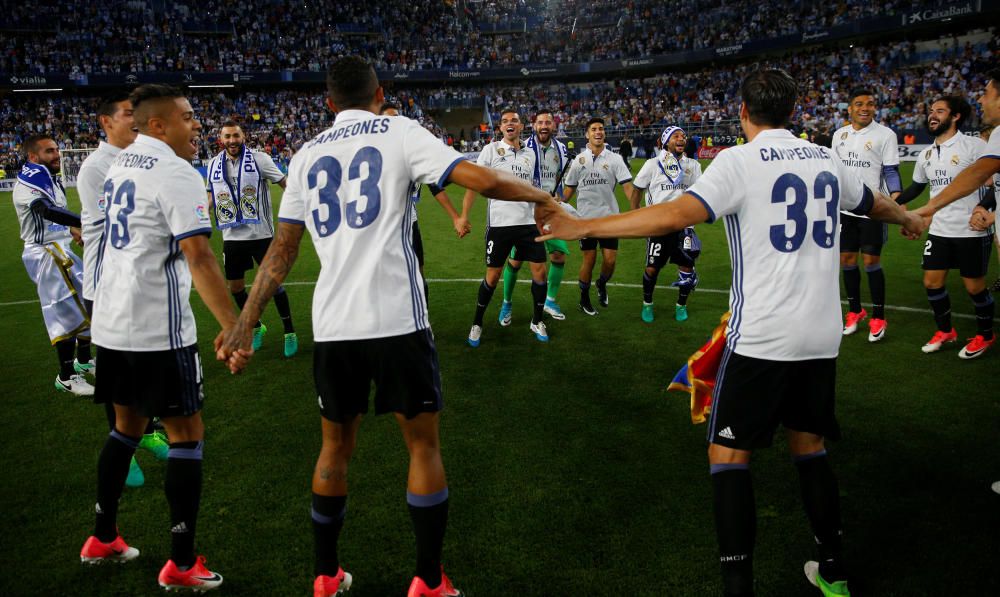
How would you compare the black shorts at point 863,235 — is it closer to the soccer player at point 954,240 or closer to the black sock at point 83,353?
the soccer player at point 954,240

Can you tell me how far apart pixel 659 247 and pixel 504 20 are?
58.9 meters

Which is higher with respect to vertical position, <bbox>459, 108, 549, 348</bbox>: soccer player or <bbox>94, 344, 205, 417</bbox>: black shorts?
<bbox>459, 108, 549, 348</bbox>: soccer player

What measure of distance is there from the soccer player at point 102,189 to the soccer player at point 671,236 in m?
5.82

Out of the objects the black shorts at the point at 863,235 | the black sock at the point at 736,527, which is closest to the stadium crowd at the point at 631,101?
the black shorts at the point at 863,235

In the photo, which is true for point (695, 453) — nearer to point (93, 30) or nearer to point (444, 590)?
point (444, 590)

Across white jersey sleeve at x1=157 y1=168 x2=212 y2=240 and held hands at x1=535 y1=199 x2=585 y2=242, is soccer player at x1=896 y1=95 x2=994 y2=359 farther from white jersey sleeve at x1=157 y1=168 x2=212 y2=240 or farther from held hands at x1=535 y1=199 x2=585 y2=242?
white jersey sleeve at x1=157 y1=168 x2=212 y2=240

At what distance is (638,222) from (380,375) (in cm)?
138

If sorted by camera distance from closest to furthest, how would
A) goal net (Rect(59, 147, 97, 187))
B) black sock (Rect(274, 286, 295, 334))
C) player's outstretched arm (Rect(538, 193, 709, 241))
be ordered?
1. player's outstretched arm (Rect(538, 193, 709, 241))
2. black sock (Rect(274, 286, 295, 334))
3. goal net (Rect(59, 147, 97, 187))

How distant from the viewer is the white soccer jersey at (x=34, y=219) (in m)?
6.00

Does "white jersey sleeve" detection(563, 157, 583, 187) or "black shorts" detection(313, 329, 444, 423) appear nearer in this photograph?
"black shorts" detection(313, 329, 444, 423)

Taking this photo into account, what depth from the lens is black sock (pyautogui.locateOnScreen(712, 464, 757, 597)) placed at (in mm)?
2963

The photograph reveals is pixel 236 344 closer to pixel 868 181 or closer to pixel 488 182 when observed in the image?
pixel 488 182

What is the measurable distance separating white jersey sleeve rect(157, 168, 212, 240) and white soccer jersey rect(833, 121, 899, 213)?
6978 mm

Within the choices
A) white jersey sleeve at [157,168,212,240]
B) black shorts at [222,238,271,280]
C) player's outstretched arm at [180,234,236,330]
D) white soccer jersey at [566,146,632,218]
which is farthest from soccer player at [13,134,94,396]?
white soccer jersey at [566,146,632,218]
